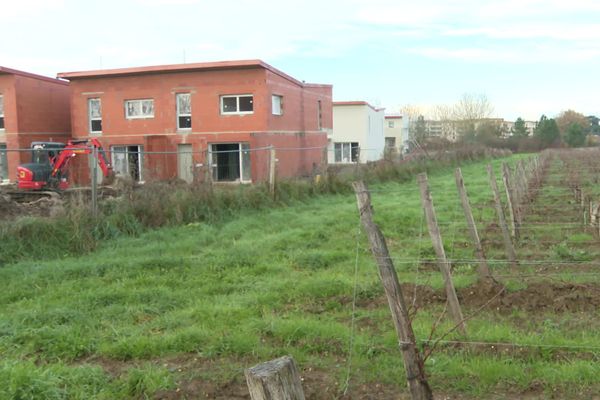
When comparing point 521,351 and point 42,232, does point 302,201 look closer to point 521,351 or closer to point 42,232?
point 42,232

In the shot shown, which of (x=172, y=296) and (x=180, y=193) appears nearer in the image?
(x=172, y=296)

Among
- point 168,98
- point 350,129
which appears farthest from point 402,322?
point 350,129

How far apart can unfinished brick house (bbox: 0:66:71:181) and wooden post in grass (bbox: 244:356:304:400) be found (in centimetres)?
2856

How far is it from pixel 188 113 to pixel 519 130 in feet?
259

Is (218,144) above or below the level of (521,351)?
above

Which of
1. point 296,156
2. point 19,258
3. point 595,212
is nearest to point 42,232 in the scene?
point 19,258

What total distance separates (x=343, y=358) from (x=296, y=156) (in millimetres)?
26649

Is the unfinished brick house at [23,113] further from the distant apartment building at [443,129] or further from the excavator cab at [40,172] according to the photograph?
the distant apartment building at [443,129]

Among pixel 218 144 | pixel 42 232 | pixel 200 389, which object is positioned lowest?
pixel 200 389

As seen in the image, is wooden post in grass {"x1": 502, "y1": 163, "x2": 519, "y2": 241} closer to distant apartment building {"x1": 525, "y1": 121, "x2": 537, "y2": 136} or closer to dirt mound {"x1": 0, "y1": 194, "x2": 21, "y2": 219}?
dirt mound {"x1": 0, "y1": 194, "x2": 21, "y2": 219}

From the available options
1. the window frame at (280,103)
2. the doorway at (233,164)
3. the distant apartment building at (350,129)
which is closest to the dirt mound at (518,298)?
the doorway at (233,164)

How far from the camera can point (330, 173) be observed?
19625 mm

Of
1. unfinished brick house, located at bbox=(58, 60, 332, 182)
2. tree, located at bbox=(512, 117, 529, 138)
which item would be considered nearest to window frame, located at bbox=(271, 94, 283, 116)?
unfinished brick house, located at bbox=(58, 60, 332, 182)

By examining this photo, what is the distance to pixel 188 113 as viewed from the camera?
27.9 m
